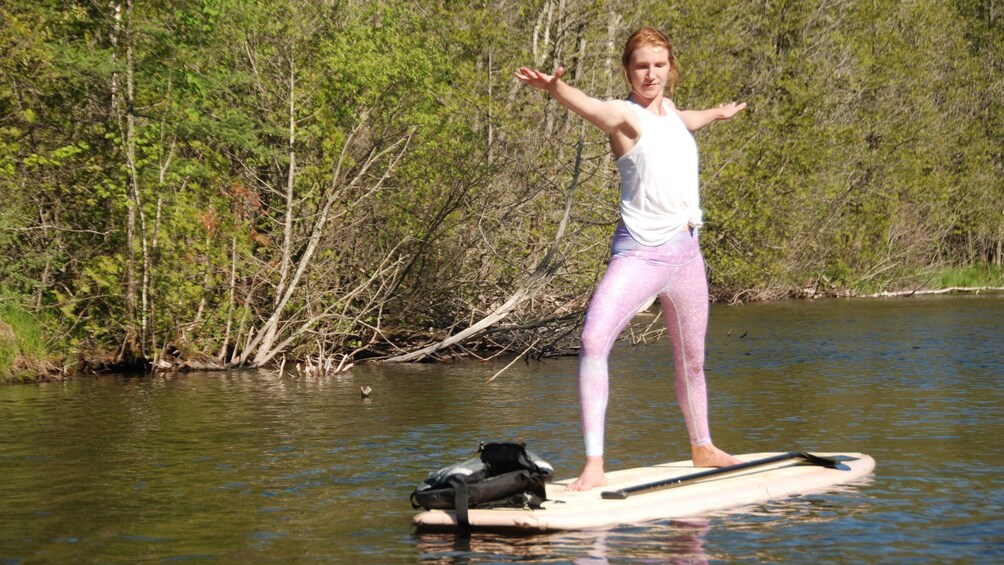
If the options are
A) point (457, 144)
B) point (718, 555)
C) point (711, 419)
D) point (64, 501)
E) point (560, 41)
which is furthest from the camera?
point (560, 41)

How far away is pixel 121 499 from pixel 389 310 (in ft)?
39.0

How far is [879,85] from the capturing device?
42.4 meters

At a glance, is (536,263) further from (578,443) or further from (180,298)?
(578,443)

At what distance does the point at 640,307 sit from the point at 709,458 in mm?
1214

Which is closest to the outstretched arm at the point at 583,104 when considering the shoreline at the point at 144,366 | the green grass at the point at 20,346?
the shoreline at the point at 144,366

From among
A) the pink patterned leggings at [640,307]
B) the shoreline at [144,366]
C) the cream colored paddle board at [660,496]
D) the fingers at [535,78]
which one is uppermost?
the fingers at [535,78]

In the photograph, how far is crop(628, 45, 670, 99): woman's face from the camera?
8188mm

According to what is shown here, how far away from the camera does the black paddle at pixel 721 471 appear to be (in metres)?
7.92

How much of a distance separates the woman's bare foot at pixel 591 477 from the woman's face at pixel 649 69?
216cm

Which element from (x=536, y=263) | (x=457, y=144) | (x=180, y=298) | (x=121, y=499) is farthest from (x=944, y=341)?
(x=121, y=499)

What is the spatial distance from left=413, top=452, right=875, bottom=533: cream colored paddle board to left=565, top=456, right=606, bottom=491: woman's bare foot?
0.04m

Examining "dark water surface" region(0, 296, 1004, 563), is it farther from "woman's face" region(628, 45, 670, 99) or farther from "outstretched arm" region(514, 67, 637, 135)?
"woman's face" region(628, 45, 670, 99)

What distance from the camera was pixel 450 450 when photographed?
11.0 metres

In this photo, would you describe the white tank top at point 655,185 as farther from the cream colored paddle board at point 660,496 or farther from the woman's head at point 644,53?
the cream colored paddle board at point 660,496
